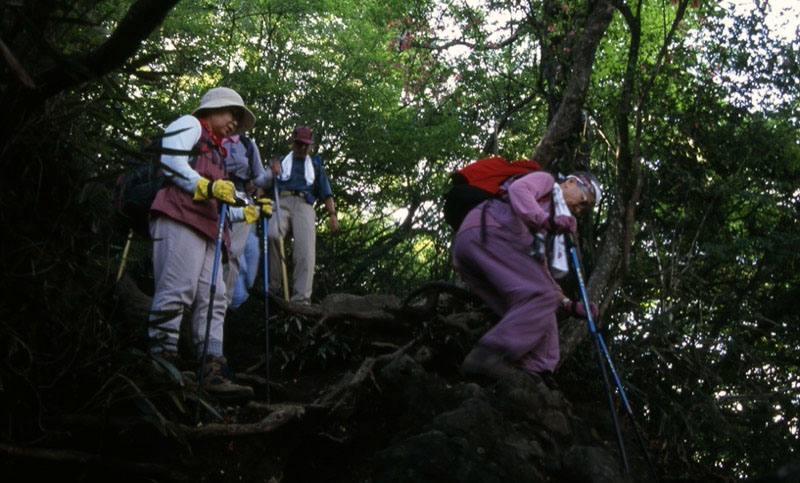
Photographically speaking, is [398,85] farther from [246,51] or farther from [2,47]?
[2,47]

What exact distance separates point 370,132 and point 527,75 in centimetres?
232

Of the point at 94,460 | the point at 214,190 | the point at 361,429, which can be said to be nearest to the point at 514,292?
the point at 361,429

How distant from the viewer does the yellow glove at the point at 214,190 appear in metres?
5.18

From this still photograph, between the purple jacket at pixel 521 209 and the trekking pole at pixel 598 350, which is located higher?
the purple jacket at pixel 521 209

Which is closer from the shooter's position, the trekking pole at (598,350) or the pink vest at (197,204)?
the pink vest at (197,204)

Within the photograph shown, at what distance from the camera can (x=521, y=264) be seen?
6.02 metres

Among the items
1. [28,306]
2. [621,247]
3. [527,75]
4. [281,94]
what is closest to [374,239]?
[281,94]

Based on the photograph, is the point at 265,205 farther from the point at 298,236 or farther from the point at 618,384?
the point at 618,384

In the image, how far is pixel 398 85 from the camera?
42.7 feet

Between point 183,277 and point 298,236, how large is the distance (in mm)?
3579

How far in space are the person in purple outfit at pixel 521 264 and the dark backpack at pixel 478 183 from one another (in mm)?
127

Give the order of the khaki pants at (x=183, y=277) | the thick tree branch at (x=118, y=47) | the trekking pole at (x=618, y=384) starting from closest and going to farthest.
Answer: the thick tree branch at (x=118, y=47)
the khaki pants at (x=183, y=277)
the trekking pole at (x=618, y=384)

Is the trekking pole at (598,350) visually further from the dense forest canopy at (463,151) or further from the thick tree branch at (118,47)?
the thick tree branch at (118,47)

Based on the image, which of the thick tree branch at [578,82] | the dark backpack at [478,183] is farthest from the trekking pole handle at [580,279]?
the thick tree branch at [578,82]
